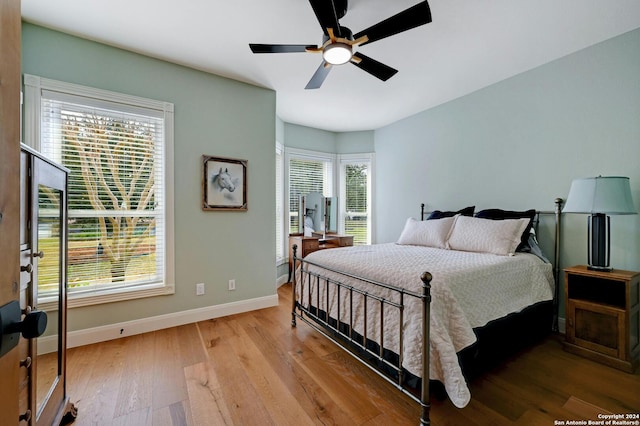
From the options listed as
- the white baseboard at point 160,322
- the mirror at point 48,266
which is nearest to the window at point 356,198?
the white baseboard at point 160,322

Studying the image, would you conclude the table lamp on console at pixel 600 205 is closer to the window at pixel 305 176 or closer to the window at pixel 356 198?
the window at pixel 356 198

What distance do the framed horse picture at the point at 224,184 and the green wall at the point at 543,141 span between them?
2.50 meters

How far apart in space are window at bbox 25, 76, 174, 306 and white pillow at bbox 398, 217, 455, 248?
2.58 m

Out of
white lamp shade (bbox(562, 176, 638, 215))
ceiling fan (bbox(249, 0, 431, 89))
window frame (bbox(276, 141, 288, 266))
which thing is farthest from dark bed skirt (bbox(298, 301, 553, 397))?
ceiling fan (bbox(249, 0, 431, 89))

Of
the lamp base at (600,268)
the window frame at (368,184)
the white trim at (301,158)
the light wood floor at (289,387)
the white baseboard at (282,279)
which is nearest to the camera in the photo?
the light wood floor at (289,387)

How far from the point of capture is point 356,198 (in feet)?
16.4

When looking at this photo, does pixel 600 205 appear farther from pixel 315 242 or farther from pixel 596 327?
pixel 315 242

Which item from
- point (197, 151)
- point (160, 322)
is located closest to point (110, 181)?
point (197, 151)

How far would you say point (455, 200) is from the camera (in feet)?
11.8

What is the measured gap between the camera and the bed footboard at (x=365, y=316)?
1440mm

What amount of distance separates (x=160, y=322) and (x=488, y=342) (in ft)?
9.28

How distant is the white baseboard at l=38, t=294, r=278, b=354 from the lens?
7.76 feet

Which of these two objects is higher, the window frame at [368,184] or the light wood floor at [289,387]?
the window frame at [368,184]

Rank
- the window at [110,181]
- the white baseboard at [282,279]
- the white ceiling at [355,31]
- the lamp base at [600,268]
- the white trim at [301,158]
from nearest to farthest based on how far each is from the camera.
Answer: the white ceiling at [355,31], the lamp base at [600,268], the window at [110,181], the white baseboard at [282,279], the white trim at [301,158]
